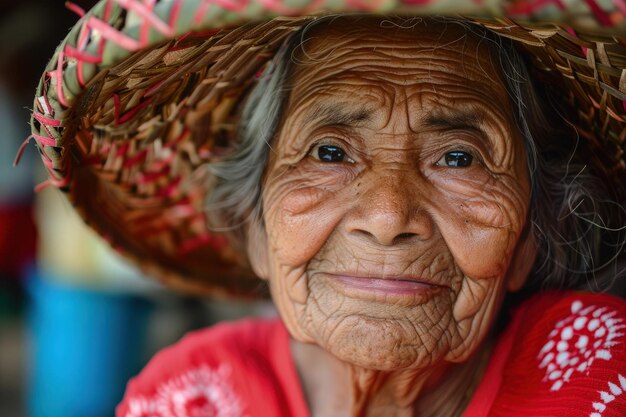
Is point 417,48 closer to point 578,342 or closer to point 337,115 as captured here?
point 337,115

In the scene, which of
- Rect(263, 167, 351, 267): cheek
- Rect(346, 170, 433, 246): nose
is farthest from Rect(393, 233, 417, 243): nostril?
Rect(263, 167, 351, 267): cheek

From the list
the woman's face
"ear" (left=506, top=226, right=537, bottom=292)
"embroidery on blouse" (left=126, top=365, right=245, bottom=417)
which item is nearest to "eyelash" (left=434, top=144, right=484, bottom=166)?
the woman's face

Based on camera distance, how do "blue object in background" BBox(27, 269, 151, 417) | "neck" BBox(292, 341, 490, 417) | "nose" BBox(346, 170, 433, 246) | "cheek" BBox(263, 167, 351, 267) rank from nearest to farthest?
"nose" BBox(346, 170, 433, 246), "cheek" BBox(263, 167, 351, 267), "neck" BBox(292, 341, 490, 417), "blue object in background" BBox(27, 269, 151, 417)

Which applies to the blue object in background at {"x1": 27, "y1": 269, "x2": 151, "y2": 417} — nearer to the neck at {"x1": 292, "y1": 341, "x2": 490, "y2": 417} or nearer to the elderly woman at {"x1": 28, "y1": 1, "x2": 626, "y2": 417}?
the elderly woman at {"x1": 28, "y1": 1, "x2": 626, "y2": 417}

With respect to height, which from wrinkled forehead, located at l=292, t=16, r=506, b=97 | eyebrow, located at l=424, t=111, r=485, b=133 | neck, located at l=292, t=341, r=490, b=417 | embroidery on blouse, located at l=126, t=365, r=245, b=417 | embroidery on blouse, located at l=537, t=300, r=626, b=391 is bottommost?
embroidery on blouse, located at l=126, t=365, r=245, b=417

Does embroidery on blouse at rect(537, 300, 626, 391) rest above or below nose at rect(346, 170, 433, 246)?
below

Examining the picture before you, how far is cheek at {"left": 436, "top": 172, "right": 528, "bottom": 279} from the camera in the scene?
1.57 m

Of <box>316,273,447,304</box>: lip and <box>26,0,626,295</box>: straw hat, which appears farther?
<box>316,273,447,304</box>: lip

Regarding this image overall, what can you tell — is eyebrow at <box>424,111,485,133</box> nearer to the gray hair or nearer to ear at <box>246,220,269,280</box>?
the gray hair

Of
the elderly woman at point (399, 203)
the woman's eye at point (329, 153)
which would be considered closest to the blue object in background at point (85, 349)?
the elderly woman at point (399, 203)

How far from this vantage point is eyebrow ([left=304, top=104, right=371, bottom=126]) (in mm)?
1601

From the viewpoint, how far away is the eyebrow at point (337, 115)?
1.60 m

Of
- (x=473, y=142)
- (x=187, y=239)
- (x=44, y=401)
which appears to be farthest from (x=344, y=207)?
(x=44, y=401)

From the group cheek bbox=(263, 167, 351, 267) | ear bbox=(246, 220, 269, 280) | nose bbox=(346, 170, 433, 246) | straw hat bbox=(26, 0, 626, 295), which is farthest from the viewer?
ear bbox=(246, 220, 269, 280)
